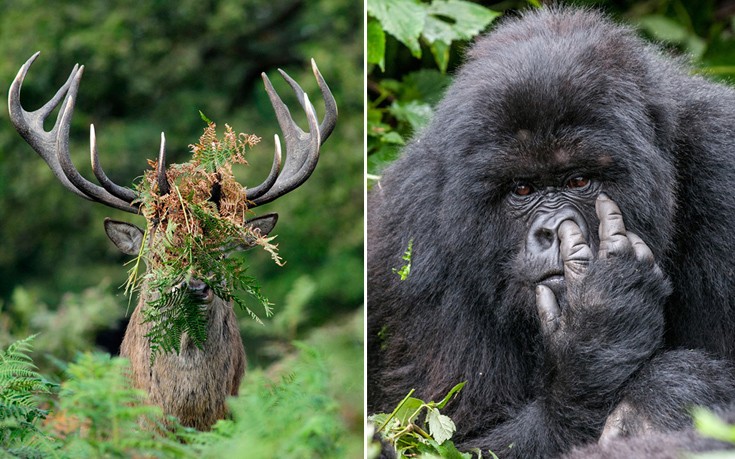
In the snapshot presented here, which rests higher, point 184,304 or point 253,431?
point 253,431

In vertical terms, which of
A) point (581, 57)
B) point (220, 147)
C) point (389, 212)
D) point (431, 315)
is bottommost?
point (431, 315)

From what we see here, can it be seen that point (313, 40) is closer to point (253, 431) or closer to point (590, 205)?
point (590, 205)

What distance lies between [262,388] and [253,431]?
0.61 metres

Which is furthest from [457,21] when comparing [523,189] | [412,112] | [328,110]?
[523,189]

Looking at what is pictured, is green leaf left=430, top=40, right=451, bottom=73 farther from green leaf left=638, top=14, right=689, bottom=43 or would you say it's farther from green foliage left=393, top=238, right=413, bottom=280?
green leaf left=638, top=14, right=689, bottom=43

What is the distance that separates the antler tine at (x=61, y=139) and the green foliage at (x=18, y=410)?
35.3 inches

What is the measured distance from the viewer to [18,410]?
10.8 feet

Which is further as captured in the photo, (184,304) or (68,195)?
(68,195)

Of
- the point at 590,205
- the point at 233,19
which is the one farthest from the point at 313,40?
the point at 590,205

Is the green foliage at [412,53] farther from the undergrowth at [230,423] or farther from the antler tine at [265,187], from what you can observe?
the undergrowth at [230,423]

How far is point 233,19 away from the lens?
14234 millimetres

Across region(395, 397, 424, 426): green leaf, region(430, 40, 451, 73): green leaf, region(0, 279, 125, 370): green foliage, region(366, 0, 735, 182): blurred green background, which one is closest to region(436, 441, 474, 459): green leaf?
region(395, 397, 424, 426): green leaf

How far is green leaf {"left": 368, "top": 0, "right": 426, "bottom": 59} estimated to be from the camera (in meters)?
5.53

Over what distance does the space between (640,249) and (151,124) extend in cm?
1042
